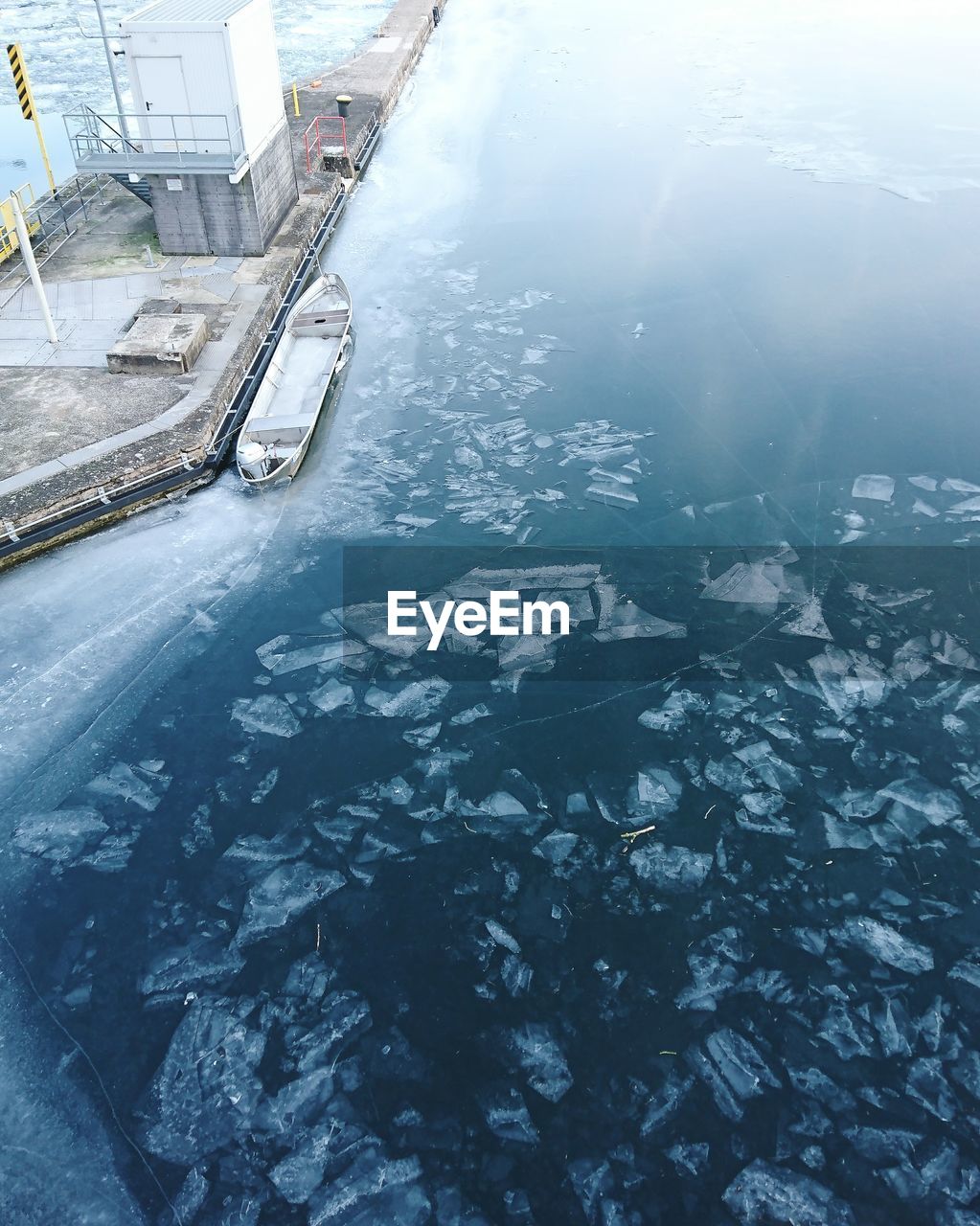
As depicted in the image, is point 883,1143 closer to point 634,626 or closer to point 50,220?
point 634,626

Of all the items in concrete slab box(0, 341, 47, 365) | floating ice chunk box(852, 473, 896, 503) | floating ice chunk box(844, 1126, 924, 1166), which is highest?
concrete slab box(0, 341, 47, 365)

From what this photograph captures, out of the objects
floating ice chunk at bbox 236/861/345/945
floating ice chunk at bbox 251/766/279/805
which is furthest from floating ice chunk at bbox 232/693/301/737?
floating ice chunk at bbox 236/861/345/945

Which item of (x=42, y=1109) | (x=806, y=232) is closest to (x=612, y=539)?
(x=42, y=1109)

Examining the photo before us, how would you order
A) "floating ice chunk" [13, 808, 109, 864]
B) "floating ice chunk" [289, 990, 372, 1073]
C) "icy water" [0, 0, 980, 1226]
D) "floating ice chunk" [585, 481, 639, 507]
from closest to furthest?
"icy water" [0, 0, 980, 1226] → "floating ice chunk" [289, 990, 372, 1073] → "floating ice chunk" [13, 808, 109, 864] → "floating ice chunk" [585, 481, 639, 507]

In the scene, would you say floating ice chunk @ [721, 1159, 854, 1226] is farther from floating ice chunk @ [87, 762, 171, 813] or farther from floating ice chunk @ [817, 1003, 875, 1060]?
floating ice chunk @ [87, 762, 171, 813]

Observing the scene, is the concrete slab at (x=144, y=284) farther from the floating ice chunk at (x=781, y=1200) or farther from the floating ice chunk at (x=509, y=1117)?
the floating ice chunk at (x=781, y=1200)

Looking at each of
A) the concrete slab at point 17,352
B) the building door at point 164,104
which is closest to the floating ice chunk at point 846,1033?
the concrete slab at point 17,352

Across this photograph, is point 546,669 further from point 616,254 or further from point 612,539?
point 616,254
